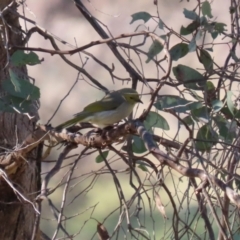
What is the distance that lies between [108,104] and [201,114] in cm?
96

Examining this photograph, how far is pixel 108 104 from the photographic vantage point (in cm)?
271

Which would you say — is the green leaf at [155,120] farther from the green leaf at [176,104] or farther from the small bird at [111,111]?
the small bird at [111,111]

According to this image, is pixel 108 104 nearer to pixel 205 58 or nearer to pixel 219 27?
pixel 205 58

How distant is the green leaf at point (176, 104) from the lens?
175cm

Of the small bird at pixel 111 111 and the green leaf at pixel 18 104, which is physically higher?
the small bird at pixel 111 111

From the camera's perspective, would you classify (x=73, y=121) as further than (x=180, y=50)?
Yes

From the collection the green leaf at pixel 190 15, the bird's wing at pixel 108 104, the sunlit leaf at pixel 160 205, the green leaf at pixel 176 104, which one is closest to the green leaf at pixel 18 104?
the green leaf at pixel 176 104

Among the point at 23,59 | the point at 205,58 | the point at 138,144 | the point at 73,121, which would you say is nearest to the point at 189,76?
the point at 205,58

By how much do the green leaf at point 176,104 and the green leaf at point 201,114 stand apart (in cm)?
2

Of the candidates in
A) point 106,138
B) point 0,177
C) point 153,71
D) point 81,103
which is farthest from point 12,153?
point 81,103

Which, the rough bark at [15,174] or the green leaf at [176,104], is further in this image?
the rough bark at [15,174]

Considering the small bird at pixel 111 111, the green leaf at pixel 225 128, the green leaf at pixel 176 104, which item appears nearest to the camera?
the green leaf at pixel 176 104

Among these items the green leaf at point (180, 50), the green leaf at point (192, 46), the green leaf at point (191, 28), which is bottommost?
the green leaf at point (192, 46)

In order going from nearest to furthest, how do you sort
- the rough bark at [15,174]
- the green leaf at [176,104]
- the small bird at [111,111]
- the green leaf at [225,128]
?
the green leaf at [176,104] < the green leaf at [225,128] < the rough bark at [15,174] < the small bird at [111,111]
